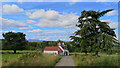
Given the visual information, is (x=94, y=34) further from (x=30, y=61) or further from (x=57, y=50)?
(x=57, y=50)

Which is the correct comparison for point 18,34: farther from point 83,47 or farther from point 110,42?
point 110,42

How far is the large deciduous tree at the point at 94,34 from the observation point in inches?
599

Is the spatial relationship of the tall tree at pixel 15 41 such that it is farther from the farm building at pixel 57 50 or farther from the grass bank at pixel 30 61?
the grass bank at pixel 30 61

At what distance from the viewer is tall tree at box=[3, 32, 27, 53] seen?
40.7m

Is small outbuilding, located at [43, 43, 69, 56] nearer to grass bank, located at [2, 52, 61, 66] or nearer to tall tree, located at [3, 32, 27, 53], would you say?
grass bank, located at [2, 52, 61, 66]

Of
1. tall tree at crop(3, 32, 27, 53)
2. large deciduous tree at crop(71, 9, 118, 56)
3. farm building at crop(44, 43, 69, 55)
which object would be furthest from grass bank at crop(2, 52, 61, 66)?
tall tree at crop(3, 32, 27, 53)

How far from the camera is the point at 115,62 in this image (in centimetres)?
966

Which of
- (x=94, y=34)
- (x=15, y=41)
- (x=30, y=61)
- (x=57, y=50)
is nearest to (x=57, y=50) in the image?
(x=57, y=50)

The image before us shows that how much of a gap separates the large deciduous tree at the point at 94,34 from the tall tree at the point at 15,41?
31.0 m

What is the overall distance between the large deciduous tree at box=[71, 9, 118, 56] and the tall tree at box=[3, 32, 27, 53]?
30976mm

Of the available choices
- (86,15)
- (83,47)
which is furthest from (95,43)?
(86,15)

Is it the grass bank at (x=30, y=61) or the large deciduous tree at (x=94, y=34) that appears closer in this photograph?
the grass bank at (x=30, y=61)

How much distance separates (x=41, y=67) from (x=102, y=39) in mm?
10424

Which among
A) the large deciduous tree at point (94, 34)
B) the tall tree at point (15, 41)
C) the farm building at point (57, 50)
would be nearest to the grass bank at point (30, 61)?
the large deciduous tree at point (94, 34)
